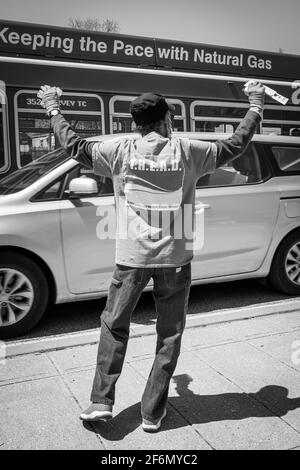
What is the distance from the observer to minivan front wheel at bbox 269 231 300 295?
526 cm

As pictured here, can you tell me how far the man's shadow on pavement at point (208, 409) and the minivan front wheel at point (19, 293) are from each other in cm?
160

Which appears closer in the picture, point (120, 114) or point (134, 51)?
point (120, 114)

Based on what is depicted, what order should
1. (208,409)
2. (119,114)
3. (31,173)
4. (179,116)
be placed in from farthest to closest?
1. (179,116)
2. (119,114)
3. (31,173)
4. (208,409)

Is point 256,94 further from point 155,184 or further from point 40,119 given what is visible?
point 40,119

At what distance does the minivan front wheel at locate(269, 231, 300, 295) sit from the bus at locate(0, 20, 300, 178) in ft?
11.8

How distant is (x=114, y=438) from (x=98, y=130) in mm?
6026

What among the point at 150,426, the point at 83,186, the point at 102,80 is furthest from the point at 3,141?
the point at 150,426

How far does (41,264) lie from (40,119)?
3.86 meters

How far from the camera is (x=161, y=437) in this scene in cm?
266

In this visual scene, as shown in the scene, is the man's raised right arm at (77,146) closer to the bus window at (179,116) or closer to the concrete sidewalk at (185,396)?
the concrete sidewalk at (185,396)

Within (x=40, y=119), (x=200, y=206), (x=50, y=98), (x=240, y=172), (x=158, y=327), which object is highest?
(x=40, y=119)

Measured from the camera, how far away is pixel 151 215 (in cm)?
257

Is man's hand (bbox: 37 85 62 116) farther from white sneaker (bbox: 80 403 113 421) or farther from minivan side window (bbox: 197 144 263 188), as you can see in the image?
minivan side window (bbox: 197 144 263 188)

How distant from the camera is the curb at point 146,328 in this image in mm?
3896
